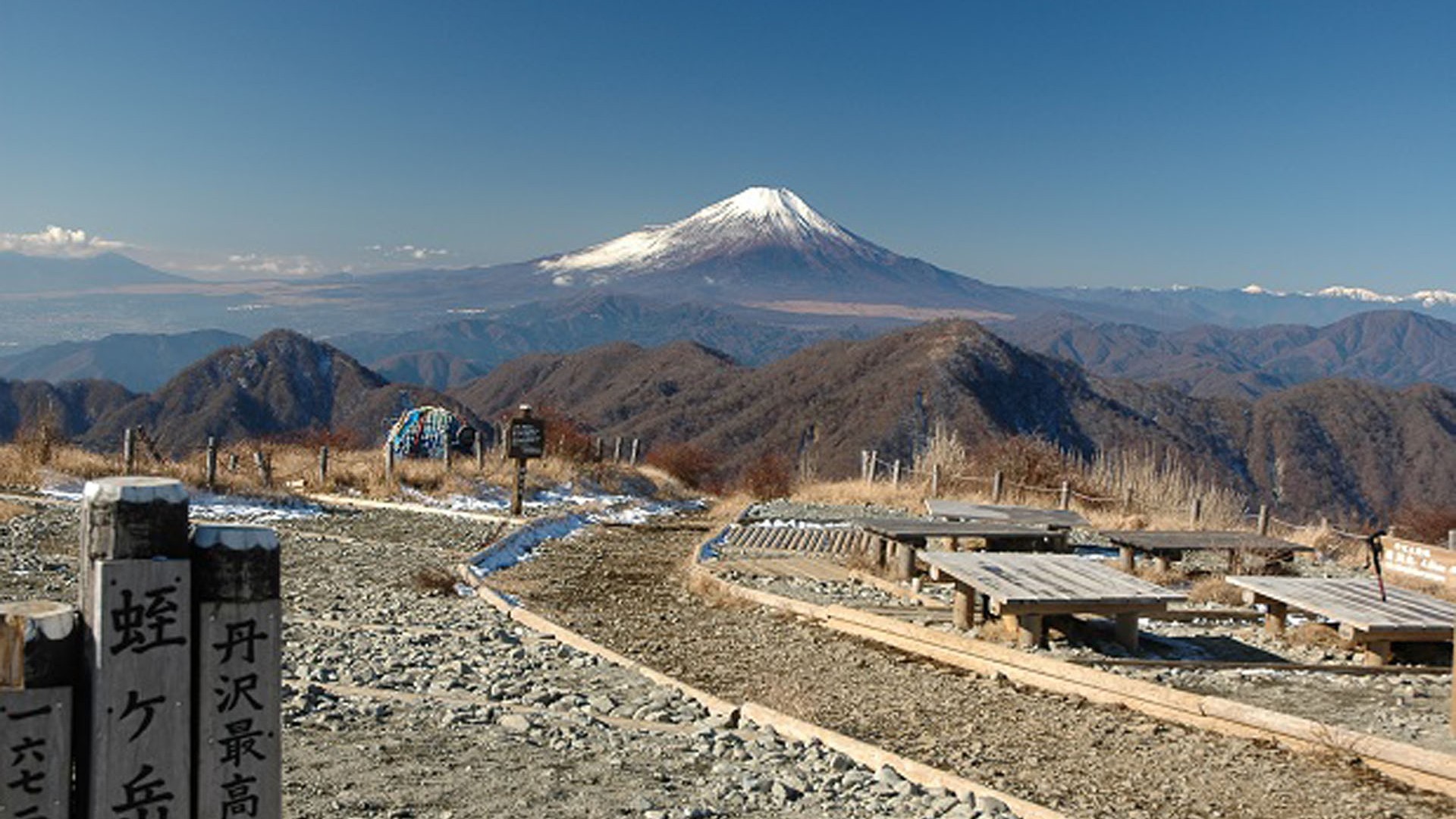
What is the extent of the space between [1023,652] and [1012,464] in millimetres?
15355

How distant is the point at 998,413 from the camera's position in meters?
86.2

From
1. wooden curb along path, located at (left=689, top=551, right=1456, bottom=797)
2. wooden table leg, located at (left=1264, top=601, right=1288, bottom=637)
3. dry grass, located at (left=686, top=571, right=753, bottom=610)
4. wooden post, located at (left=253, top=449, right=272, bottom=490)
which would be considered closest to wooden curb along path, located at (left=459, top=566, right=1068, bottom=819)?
wooden curb along path, located at (left=689, top=551, right=1456, bottom=797)

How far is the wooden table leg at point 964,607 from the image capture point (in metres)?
9.66

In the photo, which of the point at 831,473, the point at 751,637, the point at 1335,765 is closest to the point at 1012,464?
the point at 751,637

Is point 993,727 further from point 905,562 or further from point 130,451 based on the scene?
point 130,451

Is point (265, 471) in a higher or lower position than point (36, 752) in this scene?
lower

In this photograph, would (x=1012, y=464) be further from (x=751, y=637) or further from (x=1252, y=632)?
(x=751, y=637)

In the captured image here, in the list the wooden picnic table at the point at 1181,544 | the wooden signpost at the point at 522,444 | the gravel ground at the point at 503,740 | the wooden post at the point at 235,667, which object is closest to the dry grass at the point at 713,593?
the gravel ground at the point at 503,740

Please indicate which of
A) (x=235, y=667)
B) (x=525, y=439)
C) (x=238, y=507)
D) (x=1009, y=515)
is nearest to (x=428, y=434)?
(x=525, y=439)

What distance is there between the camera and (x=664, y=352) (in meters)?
120

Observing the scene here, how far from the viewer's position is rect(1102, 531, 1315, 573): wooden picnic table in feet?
42.8

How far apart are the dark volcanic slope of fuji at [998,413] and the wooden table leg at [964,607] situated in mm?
56276

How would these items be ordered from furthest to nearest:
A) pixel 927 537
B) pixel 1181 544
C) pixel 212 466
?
pixel 212 466 → pixel 1181 544 → pixel 927 537

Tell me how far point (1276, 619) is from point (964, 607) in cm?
258
